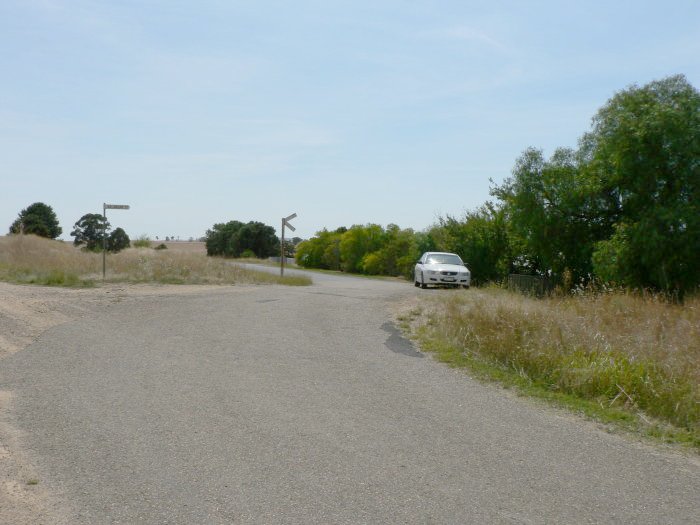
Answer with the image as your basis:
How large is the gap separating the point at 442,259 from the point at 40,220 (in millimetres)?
48362

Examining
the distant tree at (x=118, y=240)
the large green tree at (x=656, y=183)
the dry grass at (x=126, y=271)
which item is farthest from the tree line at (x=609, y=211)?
the distant tree at (x=118, y=240)

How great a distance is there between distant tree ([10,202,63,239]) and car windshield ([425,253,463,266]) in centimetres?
4503

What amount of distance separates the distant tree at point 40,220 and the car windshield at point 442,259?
45.0m

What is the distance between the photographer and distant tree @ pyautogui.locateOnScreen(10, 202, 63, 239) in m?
60.5

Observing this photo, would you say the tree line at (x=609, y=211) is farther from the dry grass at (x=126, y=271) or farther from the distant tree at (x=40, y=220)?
the distant tree at (x=40, y=220)

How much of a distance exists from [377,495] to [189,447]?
1.98 m

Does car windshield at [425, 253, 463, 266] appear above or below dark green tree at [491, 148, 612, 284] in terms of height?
below

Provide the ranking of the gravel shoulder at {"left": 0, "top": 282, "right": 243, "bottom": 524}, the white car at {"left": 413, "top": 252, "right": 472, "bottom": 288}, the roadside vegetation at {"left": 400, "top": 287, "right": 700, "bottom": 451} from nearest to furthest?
the gravel shoulder at {"left": 0, "top": 282, "right": 243, "bottom": 524}
the roadside vegetation at {"left": 400, "top": 287, "right": 700, "bottom": 451}
the white car at {"left": 413, "top": 252, "right": 472, "bottom": 288}

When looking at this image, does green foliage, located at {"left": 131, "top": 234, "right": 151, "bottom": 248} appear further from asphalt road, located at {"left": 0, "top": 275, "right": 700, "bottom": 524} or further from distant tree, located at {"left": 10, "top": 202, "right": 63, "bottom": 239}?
asphalt road, located at {"left": 0, "top": 275, "right": 700, "bottom": 524}

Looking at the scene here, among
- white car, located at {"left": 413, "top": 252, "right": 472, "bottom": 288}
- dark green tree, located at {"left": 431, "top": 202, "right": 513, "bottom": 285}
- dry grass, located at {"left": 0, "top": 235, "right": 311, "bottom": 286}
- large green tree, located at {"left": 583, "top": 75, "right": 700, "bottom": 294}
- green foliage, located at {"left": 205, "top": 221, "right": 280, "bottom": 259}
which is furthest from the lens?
green foliage, located at {"left": 205, "top": 221, "right": 280, "bottom": 259}

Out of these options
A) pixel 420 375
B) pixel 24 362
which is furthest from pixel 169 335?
pixel 420 375

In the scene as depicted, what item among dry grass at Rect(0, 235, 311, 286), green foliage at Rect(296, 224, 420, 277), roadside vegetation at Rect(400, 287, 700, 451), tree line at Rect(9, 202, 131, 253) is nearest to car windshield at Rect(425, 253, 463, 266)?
dry grass at Rect(0, 235, 311, 286)

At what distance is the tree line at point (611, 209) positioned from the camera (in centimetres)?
2302

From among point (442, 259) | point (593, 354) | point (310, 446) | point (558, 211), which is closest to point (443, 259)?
point (442, 259)
